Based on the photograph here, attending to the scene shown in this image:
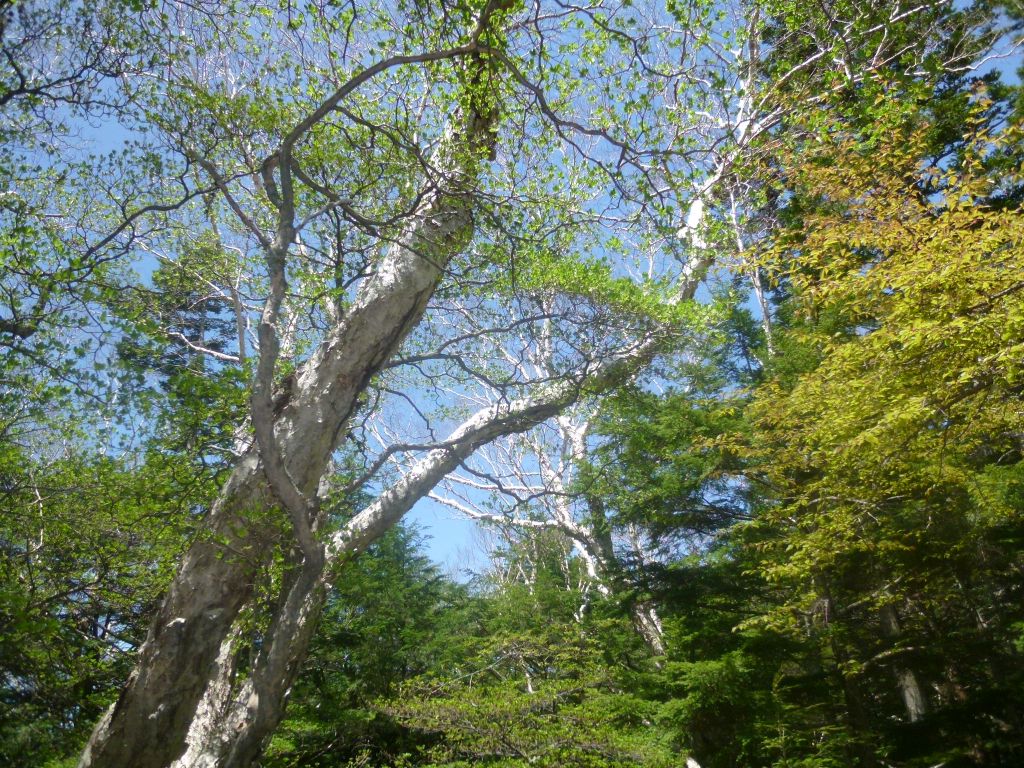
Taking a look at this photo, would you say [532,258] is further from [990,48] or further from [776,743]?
[990,48]

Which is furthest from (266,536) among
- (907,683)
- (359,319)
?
(907,683)

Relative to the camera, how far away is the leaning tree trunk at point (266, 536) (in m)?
3.23

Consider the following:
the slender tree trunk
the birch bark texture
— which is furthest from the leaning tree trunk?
the slender tree trunk

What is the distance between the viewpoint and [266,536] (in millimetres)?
3555

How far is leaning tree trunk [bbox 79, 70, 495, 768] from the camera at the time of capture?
3.23m

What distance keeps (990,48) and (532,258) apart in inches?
344

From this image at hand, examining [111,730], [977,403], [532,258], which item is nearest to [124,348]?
[111,730]

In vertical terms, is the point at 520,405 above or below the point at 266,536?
above

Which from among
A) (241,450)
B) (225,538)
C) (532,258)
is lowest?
(225,538)

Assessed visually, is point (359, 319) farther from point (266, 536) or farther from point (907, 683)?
point (907, 683)

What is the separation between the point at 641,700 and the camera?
7906 mm

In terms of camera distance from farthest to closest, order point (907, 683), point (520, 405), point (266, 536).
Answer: point (907, 683), point (520, 405), point (266, 536)

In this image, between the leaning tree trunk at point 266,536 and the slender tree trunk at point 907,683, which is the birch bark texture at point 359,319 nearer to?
the leaning tree trunk at point 266,536

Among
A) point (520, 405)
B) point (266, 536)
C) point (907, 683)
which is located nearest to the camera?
point (266, 536)
